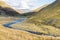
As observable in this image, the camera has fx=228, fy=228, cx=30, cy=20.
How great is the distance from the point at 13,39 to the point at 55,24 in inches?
3037

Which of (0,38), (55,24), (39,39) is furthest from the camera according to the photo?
(55,24)

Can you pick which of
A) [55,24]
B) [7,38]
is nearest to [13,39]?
[7,38]

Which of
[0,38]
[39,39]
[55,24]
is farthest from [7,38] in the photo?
[55,24]

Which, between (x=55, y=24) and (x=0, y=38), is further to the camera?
(x=55, y=24)

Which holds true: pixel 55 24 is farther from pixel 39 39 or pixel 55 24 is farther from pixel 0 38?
pixel 0 38

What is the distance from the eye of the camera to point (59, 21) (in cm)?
13275

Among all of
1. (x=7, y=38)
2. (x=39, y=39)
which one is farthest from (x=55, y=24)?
(x=7, y=38)

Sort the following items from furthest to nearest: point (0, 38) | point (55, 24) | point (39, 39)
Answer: point (55, 24) → point (39, 39) → point (0, 38)

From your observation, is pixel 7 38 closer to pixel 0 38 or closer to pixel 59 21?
pixel 0 38

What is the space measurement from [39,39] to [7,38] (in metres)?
11.8

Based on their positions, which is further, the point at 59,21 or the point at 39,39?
the point at 59,21

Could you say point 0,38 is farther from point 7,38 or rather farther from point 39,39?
point 39,39

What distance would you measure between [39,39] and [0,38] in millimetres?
14134

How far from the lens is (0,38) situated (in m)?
52.0
